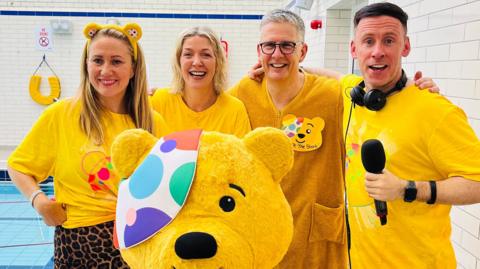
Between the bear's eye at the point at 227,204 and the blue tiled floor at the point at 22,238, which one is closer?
the bear's eye at the point at 227,204

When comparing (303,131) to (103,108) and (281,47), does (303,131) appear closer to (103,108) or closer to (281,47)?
(281,47)

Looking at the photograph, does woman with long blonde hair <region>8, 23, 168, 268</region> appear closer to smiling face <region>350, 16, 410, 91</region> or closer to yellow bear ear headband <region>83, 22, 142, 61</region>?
yellow bear ear headband <region>83, 22, 142, 61</region>

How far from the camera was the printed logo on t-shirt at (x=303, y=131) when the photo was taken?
1.77 m

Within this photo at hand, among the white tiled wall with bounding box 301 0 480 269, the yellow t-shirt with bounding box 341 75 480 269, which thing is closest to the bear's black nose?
the yellow t-shirt with bounding box 341 75 480 269

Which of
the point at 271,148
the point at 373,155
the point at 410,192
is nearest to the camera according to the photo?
the point at 271,148

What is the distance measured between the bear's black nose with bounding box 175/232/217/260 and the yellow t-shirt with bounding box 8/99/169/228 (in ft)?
2.48

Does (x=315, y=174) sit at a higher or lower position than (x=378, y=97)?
lower

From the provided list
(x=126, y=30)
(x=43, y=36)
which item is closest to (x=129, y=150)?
(x=126, y=30)

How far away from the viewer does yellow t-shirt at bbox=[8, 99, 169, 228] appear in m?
1.41

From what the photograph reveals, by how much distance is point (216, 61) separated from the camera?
1.86 meters

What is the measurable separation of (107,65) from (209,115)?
48 centimetres

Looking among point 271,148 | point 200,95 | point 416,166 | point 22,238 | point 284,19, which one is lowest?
point 22,238

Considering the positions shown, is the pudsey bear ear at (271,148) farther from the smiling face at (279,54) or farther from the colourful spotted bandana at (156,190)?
the smiling face at (279,54)

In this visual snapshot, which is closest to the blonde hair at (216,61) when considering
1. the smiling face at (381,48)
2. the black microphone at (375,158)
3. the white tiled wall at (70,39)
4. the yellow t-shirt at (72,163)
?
the yellow t-shirt at (72,163)
